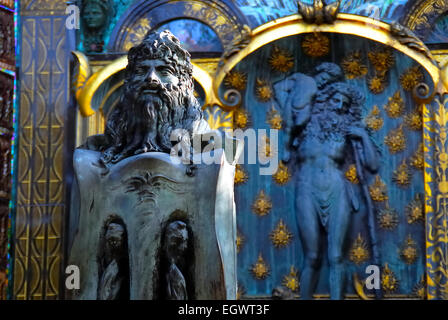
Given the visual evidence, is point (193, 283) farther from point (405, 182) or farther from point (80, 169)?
point (405, 182)

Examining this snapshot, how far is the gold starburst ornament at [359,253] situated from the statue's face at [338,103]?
137cm

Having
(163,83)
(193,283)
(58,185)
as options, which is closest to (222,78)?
(58,185)

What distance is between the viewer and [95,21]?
453 inches

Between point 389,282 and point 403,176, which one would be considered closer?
point 389,282

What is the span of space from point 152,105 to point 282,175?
4.20m

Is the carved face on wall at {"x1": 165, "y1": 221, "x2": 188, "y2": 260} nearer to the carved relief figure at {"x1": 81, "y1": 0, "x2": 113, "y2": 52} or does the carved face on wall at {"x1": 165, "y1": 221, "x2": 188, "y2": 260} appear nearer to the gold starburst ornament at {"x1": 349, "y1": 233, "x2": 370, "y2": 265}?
the gold starburst ornament at {"x1": 349, "y1": 233, "x2": 370, "y2": 265}

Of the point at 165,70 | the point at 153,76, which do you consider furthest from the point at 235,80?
the point at 153,76

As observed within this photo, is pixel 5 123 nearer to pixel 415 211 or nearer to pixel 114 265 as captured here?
pixel 415 211

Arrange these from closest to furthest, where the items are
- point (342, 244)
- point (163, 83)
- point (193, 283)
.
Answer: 1. point (193, 283)
2. point (163, 83)
3. point (342, 244)

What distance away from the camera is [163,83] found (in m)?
7.29

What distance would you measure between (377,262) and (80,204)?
4.65m

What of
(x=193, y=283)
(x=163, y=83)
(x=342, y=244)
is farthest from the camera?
(x=342, y=244)

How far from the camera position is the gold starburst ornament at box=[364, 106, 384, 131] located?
11250mm

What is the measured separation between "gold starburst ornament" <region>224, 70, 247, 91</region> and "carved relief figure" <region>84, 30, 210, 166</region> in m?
3.80
